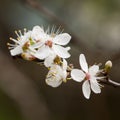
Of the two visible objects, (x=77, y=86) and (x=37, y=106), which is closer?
(x=37, y=106)

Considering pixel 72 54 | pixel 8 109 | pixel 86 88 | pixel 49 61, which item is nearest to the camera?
pixel 49 61

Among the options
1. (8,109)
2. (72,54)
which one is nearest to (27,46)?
(72,54)

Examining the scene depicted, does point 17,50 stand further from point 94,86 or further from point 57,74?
point 94,86

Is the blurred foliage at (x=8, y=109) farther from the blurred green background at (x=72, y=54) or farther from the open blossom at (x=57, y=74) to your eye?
the open blossom at (x=57, y=74)

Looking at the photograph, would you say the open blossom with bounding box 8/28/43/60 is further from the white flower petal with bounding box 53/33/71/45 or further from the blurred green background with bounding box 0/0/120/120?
the blurred green background with bounding box 0/0/120/120

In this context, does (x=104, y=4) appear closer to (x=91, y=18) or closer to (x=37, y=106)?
(x=91, y=18)

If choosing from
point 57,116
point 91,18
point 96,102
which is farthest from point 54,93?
point 91,18

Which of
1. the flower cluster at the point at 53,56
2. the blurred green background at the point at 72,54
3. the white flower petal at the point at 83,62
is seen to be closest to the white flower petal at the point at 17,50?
the flower cluster at the point at 53,56
